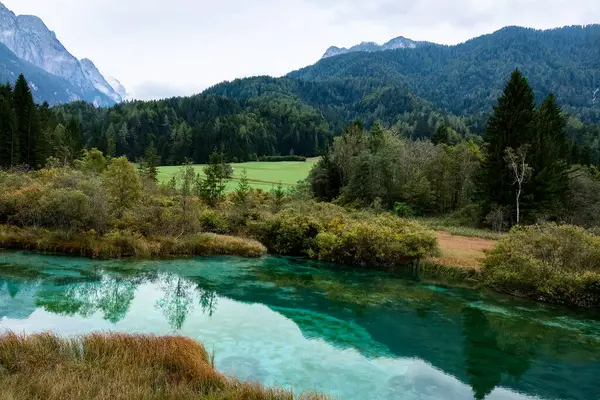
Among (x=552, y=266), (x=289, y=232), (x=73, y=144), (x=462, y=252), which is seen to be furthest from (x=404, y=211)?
(x=73, y=144)

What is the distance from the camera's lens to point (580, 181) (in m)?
45.8

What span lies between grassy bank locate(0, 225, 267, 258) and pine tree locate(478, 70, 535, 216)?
28881mm

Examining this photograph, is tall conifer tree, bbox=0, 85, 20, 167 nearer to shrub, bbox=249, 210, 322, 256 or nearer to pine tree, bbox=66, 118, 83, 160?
pine tree, bbox=66, 118, 83, 160

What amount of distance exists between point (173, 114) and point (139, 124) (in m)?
18.0

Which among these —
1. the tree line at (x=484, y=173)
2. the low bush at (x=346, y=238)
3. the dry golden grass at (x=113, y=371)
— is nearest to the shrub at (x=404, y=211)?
the tree line at (x=484, y=173)

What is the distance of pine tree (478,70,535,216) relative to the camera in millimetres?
42812

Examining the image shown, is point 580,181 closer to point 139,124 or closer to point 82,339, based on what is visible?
point 82,339

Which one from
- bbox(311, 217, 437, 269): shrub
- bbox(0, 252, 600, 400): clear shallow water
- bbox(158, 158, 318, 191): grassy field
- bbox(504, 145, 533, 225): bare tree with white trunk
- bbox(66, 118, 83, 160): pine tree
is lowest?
bbox(0, 252, 600, 400): clear shallow water

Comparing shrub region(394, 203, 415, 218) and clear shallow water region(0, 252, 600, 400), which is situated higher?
shrub region(394, 203, 415, 218)

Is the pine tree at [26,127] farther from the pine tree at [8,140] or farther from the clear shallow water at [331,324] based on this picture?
the clear shallow water at [331,324]

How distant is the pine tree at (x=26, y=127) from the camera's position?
211 ft

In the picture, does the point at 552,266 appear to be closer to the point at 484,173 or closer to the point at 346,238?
the point at 346,238

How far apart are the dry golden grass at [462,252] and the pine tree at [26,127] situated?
194 ft

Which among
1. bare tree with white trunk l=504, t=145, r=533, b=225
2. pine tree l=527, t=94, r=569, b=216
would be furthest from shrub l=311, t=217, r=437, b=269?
pine tree l=527, t=94, r=569, b=216
